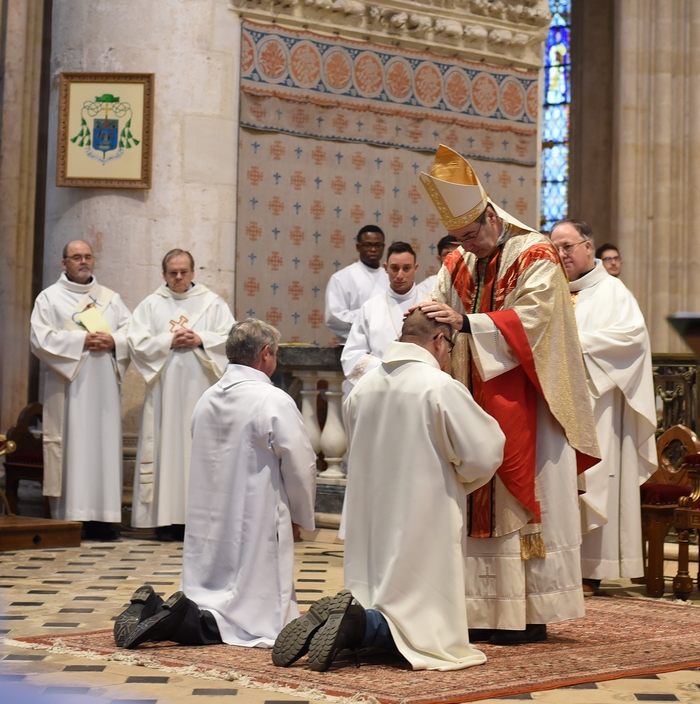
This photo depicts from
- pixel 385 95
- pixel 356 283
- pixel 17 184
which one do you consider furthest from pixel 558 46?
pixel 356 283

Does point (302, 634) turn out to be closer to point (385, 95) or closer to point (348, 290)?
point (348, 290)

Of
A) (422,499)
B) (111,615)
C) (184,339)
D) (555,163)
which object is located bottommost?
(111,615)

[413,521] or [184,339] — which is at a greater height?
[184,339]

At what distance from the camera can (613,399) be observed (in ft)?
23.0

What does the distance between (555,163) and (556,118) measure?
62 cm

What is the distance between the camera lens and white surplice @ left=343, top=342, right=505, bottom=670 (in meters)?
4.58

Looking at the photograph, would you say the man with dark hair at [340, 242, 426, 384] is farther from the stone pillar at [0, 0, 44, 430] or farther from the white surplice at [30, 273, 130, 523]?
the stone pillar at [0, 0, 44, 430]

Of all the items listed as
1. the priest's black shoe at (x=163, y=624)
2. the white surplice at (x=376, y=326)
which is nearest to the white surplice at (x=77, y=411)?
the white surplice at (x=376, y=326)

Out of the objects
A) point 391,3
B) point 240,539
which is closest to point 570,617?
point 240,539

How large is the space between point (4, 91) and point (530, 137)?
491cm

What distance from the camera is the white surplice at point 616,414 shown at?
6.83m

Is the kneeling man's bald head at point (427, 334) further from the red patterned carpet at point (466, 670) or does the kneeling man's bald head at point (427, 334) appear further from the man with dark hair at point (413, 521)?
the red patterned carpet at point (466, 670)

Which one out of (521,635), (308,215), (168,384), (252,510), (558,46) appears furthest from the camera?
(558,46)

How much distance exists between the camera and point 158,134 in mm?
10023
